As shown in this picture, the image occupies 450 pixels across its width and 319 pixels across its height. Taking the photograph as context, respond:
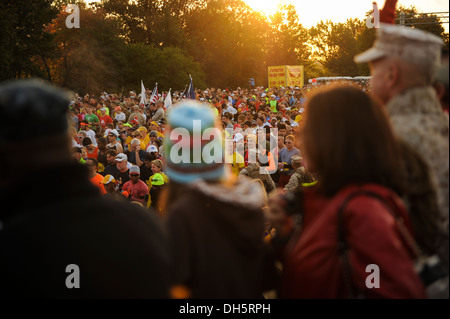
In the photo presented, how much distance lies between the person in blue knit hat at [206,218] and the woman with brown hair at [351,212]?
202 millimetres

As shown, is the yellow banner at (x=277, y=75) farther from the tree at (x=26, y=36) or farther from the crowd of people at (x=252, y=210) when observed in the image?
the crowd of people at (x=252, y=210)

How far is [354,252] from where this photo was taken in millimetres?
1919

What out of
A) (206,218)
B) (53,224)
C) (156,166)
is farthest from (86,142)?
(53,224)

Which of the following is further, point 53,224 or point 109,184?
point 109,184

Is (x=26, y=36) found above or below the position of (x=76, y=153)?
above

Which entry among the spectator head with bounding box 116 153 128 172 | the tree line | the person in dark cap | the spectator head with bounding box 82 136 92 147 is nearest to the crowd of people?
the person in dark cap

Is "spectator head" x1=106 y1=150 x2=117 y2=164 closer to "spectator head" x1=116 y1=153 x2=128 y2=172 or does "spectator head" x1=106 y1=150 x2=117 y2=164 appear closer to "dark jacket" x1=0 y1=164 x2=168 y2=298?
"spectator head" x1=116 y1=153 x2=128 y2=172

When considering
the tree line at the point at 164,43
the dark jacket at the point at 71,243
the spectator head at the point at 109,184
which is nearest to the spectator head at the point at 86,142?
the spectator head at the point at 109,184

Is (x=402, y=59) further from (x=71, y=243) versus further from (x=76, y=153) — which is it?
(x=76, y=153)

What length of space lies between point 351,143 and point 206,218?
0.60 m

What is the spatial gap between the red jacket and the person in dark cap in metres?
0.65

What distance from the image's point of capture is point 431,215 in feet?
7.22

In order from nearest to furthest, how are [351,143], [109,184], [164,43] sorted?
[351,143], [109,184], [164,43]

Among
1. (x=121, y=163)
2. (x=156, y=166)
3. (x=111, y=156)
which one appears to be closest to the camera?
(x=156, y=166)
